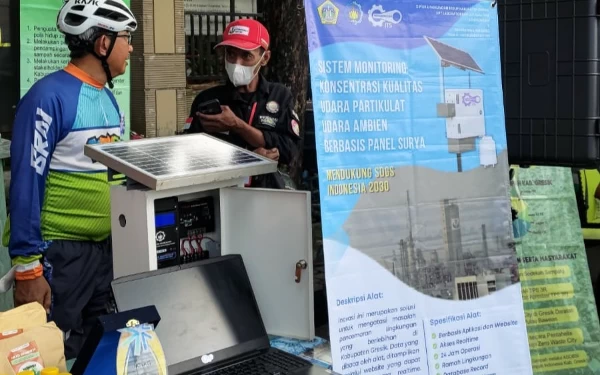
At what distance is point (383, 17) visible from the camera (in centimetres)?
257

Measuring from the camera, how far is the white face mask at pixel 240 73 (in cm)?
364

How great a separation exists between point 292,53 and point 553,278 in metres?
2.50

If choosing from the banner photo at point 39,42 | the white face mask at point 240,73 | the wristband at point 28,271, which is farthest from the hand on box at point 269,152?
the wristband at point 28,271

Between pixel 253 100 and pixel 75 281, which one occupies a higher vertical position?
pixel 253 100

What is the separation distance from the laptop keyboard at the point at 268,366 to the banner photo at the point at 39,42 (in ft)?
6.38

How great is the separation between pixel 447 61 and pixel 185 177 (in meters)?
1.05

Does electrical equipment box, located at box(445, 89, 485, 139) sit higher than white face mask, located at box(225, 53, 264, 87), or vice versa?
white face mask, located at box(225, 53, 264, 87)

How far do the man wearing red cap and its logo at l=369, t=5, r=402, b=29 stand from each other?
41.9 inches

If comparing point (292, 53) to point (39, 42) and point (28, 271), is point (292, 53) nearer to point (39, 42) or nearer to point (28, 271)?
point (39, 42)

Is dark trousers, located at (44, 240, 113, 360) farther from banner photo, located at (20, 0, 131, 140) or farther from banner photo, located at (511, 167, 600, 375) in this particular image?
banner photo, located at (511, 167, 600, 375)

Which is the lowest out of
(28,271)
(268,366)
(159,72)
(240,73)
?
(268,366)

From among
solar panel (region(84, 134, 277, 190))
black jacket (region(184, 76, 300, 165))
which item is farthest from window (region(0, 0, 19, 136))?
solar panel (region(84, 134, 277, 190))

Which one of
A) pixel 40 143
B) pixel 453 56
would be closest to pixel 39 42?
pixel 40 143

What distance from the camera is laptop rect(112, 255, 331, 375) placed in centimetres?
230
